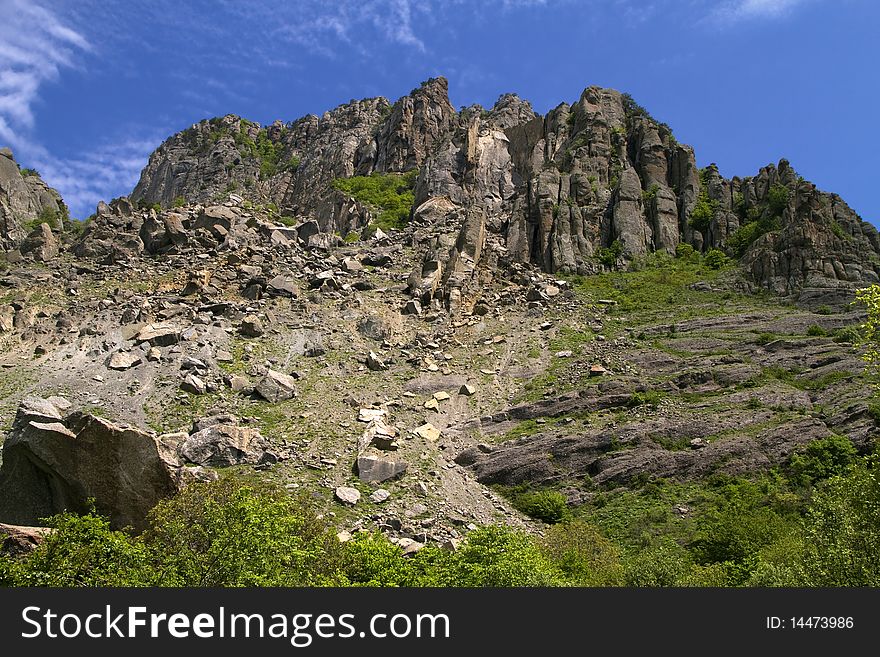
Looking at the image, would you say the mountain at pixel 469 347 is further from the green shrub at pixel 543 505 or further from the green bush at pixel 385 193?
the green bush at pixel 385 193

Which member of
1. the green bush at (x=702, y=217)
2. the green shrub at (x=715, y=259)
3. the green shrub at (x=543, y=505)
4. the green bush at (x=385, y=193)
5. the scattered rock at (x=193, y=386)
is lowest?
the green shrub at (x=543, y=505)

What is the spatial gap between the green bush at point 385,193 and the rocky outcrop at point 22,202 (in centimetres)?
4787

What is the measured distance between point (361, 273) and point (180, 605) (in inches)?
2517

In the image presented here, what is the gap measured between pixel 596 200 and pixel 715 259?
18714 millimetres

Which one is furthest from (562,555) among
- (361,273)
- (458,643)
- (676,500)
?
(361,273)

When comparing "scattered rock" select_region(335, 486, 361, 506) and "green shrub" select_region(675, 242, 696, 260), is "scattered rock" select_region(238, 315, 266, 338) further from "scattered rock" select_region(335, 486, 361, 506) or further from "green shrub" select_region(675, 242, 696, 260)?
"green shrub" select_region(675, 242, 696, 260)

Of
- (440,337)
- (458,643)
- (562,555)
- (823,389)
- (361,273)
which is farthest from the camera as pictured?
(361,273)

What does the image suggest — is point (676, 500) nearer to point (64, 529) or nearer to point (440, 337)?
point (440, 337)

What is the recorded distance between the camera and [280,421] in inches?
1919

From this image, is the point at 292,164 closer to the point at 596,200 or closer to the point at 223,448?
the point at 596,200

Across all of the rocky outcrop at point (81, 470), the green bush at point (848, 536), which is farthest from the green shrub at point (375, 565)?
the green bush at point (848, 536)

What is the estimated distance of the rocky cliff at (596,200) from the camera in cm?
7694

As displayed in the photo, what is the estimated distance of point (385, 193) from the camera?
404 feet

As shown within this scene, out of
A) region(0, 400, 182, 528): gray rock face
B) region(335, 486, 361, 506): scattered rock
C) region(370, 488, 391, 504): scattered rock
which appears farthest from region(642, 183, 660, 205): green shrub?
region(0, 400, 182, 528): gray rock face
